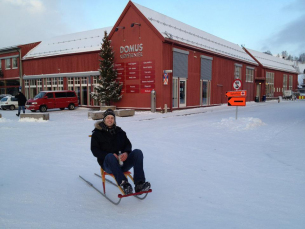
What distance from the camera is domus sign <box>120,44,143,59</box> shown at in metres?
21.2

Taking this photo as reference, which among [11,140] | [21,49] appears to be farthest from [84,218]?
[21,49]

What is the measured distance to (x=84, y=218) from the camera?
11.5ft

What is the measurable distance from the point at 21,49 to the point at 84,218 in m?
34.2

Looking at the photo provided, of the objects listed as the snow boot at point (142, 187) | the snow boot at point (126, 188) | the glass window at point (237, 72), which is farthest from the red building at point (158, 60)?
the snow boot at point (126, 188)

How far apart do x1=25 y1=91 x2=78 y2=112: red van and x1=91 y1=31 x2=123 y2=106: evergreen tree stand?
4045 mm

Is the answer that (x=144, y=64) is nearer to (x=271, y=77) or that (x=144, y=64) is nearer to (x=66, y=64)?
(x=66, y=64)

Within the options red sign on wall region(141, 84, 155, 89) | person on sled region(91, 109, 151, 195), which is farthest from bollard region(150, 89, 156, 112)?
person on sled region(91, 109, 151, 195)

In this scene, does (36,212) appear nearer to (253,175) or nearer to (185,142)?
(253,175)

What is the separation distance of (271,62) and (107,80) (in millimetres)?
36424

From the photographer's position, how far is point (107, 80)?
21.6 m

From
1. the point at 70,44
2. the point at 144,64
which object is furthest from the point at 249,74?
the point at 70,44

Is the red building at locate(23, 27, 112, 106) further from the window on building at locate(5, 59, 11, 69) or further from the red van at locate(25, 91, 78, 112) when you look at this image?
the window on building at locate(5, 59, 11, 69)

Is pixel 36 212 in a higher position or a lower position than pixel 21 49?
lower

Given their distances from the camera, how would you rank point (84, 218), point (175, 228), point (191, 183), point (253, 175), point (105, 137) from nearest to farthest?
point (175, 228) < point (84, 218) < point (105, 137) < point (191, 183) < point (253, 175)
